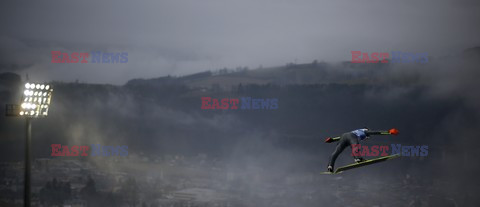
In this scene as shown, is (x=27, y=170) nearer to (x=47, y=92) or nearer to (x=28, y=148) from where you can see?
(x=28, y=148)

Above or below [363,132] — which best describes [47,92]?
above

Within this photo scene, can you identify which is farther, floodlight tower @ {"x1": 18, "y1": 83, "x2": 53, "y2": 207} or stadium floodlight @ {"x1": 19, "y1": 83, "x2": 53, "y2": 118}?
stadium floodlight @ {"x1": 19, "y1": 83, "x2": 53, "y2": 118}

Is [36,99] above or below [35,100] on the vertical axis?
above

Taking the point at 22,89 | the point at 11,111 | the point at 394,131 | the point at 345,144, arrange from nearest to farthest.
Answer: the point at 394,131 → the point at 345,144 → the point at 11,111 → the point at 22,89

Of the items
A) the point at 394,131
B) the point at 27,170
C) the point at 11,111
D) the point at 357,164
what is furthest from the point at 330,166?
the point at 11,111

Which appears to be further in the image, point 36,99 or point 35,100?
point 36,99

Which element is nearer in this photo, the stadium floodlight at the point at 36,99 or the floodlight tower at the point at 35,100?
the floodlight tower at the point at 35,100

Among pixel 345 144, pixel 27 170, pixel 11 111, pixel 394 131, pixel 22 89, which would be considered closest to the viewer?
pixel 394 131

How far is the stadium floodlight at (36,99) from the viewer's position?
5541 cm

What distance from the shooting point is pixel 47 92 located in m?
59.4

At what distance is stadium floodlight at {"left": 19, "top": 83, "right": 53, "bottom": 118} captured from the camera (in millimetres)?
55406

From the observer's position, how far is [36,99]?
57.7 metres

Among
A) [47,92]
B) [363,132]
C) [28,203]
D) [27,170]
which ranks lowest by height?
[28,203]

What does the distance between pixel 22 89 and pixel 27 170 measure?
14.4m
